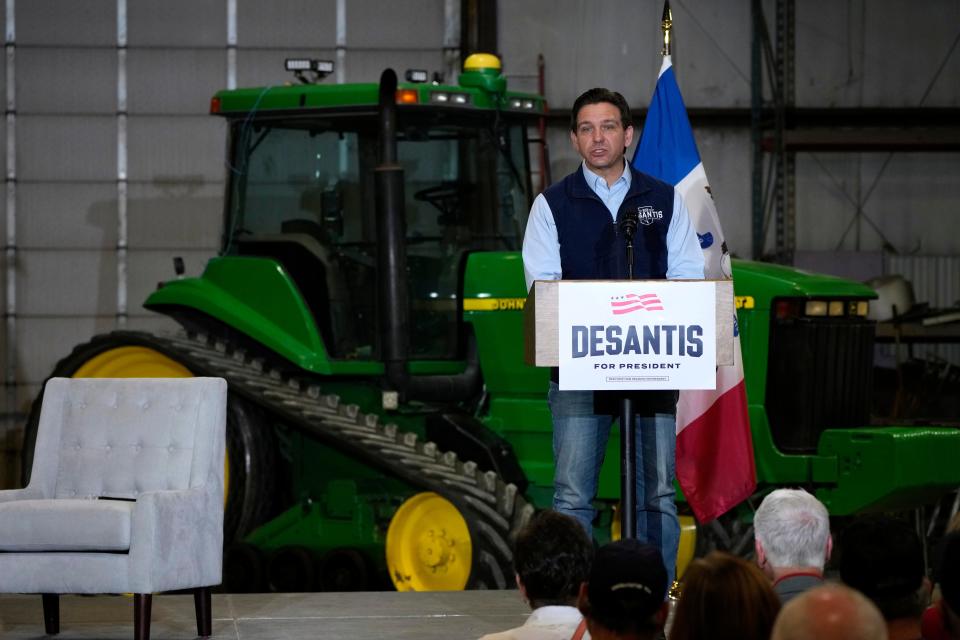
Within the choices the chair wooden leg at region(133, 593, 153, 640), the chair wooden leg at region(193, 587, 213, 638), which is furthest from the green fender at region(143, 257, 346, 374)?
the chair wooden leg at region(133, 593, 153, 640)

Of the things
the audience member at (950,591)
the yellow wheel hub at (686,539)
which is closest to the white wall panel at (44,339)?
the yellow wheel hub at (686,539)

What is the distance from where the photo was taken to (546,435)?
648 centimetres

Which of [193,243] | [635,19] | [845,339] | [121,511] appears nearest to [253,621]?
[121,511]

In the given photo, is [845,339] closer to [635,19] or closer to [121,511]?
[121,511]

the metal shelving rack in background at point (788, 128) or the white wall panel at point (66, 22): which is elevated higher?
the white wall panel at point (66, 22)

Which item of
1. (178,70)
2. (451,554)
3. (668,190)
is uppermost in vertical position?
(178,70)

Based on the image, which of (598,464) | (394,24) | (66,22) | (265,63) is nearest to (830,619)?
(598,464)

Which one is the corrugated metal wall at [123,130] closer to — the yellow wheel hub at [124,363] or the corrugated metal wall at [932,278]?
the corrugated metal wall at [932,278]

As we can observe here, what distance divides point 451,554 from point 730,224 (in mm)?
7361

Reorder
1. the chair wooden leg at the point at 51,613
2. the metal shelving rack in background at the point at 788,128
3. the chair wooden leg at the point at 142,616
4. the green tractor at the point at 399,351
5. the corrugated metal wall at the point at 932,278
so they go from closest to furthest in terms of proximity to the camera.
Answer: the chair wooden leg at the point at 142,616 → the chair wooden leg at the point at 51,613 → the green tractor at the point at 399,351 → the metal shelving rack in background at the point at 788,128 → the corrugated metal wall at the point at 932,278

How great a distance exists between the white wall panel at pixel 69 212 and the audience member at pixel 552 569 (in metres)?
10.1

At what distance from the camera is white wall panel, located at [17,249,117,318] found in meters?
12.4

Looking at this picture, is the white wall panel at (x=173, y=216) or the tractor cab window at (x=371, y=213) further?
the white wall panel at (x=173, y=216)

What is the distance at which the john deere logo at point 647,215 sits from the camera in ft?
12.0
